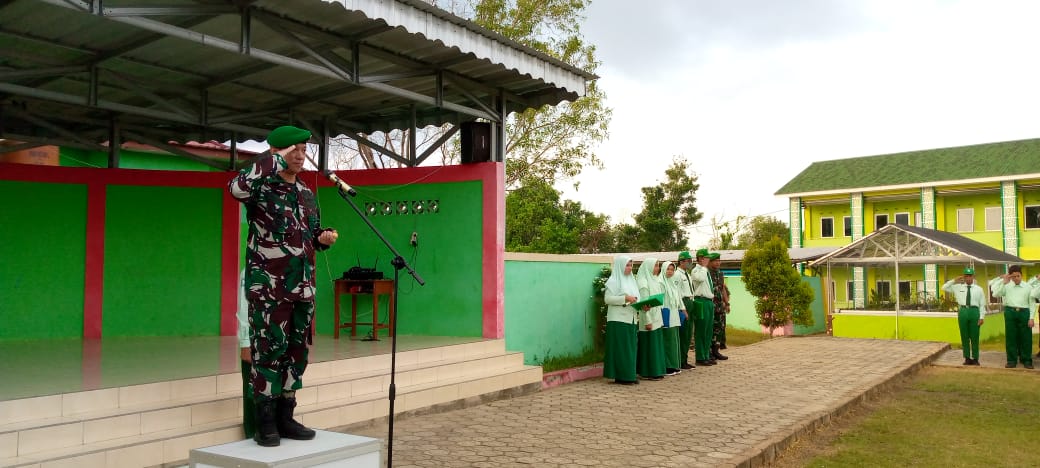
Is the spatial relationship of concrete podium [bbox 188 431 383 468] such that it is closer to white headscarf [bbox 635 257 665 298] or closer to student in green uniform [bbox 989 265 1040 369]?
white headscarf [bbox 635 257 665 298]

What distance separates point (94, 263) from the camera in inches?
351

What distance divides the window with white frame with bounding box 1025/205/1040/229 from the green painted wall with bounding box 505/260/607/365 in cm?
2207

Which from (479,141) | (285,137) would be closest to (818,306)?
(479,141)

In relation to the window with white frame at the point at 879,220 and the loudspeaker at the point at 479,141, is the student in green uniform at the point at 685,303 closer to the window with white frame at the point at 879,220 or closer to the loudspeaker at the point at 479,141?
the loudspeaker at the point at 479,141

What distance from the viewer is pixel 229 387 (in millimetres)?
5789

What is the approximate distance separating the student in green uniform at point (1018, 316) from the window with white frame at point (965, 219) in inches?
649

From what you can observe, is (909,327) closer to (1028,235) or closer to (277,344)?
(1028,235)

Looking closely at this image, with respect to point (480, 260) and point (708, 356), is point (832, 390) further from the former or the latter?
point (480, 260)

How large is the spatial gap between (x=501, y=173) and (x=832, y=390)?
15.2 feet

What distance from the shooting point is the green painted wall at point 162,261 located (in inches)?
359

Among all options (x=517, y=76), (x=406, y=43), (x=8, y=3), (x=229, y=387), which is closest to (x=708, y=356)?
(x=517, y=76)

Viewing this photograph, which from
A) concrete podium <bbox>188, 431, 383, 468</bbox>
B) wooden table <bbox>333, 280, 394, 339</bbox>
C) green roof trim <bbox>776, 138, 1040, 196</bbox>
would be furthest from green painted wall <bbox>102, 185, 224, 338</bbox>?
green roof trim <bbox>776, 138, 1040, 196</bbox>

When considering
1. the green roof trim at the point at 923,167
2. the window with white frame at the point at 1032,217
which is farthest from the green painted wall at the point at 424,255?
the window with white frame at the point at 1032,217

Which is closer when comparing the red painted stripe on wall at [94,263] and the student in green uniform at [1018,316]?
the red painted stripe on wall at [94,263]
